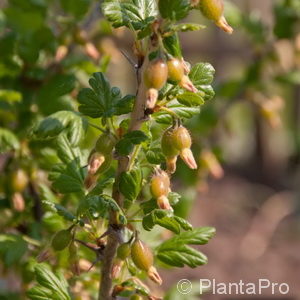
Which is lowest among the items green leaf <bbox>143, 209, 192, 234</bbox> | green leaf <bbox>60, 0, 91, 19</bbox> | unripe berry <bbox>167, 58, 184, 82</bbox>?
green leaf <bbox>143, 209, 192, 234</bbox>

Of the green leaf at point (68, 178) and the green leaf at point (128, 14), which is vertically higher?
the green leaf at point (128, 14)

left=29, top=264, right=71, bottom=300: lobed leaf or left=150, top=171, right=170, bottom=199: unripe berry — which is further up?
left=150, top=171, right=170, bottom=199: unripe berry

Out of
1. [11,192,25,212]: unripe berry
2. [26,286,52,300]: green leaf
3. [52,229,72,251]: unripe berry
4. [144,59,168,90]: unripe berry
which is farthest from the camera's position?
[11,192,25,212]: unripe berry

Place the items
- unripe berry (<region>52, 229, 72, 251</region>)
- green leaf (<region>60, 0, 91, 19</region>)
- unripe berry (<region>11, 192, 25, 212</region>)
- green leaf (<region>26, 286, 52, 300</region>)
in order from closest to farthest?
unripe berry (<region>52, 229, 72, 251</region>), green leaf (<region>26, 286, 52, 300</region>), unripe berry (<region>11, 192, 25, 212</region>), green leaf (<region>60, 0, 91, 19</region>)

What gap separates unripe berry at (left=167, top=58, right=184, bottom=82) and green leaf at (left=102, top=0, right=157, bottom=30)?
9 centimetres

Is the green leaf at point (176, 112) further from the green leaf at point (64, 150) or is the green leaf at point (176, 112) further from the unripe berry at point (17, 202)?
the unripe berry at point (17, 202)

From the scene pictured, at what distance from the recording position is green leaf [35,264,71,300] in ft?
5.51

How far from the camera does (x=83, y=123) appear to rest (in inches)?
63.9

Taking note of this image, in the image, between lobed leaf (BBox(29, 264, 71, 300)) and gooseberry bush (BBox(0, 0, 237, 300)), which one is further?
lobed leaf (BBox(29, 264, 71, 300))

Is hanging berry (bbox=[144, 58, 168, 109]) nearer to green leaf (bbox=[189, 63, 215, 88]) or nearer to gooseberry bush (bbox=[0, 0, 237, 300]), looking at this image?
gooseberry bush (bbox=[0, 0, 237, 300])

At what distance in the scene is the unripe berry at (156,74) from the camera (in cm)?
→ 134

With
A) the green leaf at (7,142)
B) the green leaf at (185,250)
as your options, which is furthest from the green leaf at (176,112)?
the green leaf at (7,142)

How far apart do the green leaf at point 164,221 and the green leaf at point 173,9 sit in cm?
40

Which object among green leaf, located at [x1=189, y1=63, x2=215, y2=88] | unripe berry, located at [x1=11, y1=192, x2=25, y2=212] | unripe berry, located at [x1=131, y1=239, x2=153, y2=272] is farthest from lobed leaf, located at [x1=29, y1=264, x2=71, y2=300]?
green leaf, located at [x1=189, y1=63, x2=215, y2=88]
